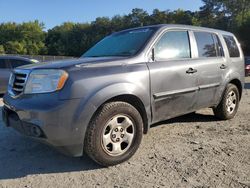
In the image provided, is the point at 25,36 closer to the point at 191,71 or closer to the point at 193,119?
the point at 193,119

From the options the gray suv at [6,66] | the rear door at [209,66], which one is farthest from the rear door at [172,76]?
the gray suv at [6,66]

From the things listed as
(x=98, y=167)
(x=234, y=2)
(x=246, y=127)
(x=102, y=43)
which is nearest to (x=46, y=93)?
(x=98, y=167)

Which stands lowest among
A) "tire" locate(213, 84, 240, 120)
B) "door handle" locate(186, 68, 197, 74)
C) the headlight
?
"tire" locate(213, 84, 240, 120)

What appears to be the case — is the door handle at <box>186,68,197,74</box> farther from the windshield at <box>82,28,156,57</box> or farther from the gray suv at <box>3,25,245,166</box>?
the windshield at <box>82,28,156,57</box>

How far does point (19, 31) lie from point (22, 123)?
8432 centimetres

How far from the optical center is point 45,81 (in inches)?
163

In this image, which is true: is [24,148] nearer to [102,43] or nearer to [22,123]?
[22,123]

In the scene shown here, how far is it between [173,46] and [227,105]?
2.03 meters

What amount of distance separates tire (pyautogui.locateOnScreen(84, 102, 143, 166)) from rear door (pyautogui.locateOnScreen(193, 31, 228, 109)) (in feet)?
5.16

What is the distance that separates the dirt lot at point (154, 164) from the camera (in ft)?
13.0

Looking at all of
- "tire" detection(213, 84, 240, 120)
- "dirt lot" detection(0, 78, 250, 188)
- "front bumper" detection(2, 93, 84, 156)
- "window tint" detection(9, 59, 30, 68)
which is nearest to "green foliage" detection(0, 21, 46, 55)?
"window tint" detection(9, 59, 30, 68)

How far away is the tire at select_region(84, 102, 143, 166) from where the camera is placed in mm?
4219

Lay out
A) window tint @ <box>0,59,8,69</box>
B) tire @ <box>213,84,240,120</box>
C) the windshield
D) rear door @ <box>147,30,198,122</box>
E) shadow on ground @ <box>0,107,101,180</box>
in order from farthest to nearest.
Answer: window tint @ <box>0,59,8,69</box> < tire @ <box>213,84,240,120</box> < the windshield < rear door @ <box>147,30,198,122</box> < shadow on ground @ <box>0,107,101,180</box>

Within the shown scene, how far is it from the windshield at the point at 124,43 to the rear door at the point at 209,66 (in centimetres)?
104
